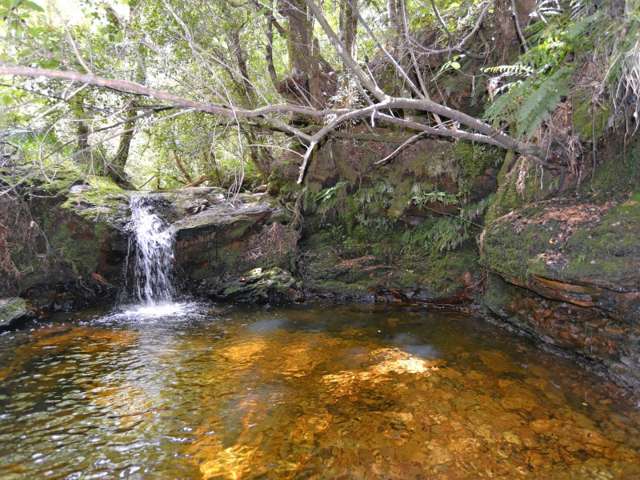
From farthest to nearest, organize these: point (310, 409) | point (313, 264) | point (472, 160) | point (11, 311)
Result: point (313, 264), point (472, 160), point (11, 311), point (310, 409)

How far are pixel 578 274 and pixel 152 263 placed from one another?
26.5 ft

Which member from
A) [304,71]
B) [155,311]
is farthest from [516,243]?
[155,311]

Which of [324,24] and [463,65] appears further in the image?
[463,65]

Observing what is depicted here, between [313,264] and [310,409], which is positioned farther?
[313,264]

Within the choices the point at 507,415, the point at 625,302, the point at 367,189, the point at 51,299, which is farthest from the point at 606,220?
the point at 51,299

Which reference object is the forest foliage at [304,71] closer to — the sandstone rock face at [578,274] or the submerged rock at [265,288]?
the sandstone rock face at [578,274]

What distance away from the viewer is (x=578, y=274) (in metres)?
4.26

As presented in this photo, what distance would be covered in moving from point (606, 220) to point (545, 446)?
2741mm

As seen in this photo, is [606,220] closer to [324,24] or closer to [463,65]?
[324,24]

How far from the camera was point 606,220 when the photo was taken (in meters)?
4.40

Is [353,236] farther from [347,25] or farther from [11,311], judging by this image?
[11,311]

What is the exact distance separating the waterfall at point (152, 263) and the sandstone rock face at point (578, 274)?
683 centimetres

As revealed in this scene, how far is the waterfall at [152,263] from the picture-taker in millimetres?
8617

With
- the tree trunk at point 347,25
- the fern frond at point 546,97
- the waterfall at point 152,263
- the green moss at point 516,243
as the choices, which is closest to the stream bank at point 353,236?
the green moss at point 516,243
